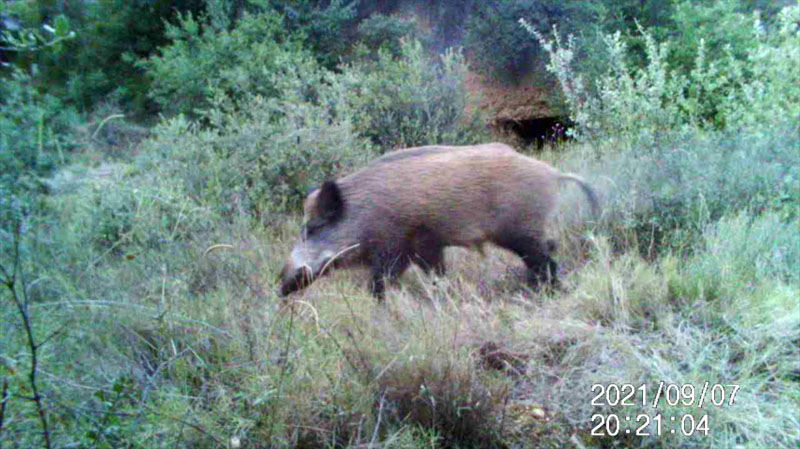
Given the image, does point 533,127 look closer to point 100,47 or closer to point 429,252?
point 429,252

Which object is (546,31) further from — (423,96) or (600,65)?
(423,96)

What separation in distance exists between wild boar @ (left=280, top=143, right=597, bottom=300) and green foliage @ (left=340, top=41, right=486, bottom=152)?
2440mm

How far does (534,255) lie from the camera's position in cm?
509

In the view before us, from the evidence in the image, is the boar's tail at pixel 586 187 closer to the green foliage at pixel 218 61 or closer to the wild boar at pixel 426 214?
the wild boar at pixel 426 214

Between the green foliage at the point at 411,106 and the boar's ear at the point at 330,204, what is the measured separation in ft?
8.79

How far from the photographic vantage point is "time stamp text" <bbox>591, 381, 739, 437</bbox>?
3.33 metres

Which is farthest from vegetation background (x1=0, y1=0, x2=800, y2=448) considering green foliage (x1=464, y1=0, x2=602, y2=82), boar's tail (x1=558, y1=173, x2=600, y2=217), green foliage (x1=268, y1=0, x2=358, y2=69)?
green foliage (x1=268, y1=0, x2=358, y2=69)

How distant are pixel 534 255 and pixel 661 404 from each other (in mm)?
1811

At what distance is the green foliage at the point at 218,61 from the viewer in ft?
29.5

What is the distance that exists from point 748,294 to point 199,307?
3.51 m

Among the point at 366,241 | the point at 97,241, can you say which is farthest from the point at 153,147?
the point at 366,241

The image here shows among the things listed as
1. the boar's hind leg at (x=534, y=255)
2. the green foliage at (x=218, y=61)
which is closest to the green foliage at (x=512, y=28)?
the green foliage at (x=218, y=61)

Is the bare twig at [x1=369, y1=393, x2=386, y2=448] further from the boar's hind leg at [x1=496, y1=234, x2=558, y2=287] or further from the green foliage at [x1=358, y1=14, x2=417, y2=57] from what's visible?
the green foliage at [x1=358, y1=14, x2=417, y2=57]

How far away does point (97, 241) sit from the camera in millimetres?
5898
